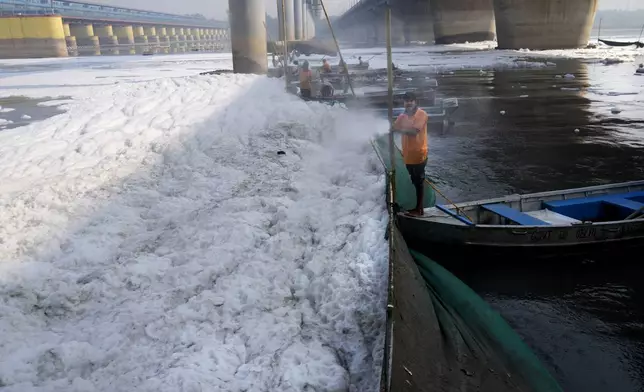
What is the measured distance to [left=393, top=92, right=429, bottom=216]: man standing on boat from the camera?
713 centimetres

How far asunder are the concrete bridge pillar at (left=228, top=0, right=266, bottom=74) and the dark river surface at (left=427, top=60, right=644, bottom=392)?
9721mm

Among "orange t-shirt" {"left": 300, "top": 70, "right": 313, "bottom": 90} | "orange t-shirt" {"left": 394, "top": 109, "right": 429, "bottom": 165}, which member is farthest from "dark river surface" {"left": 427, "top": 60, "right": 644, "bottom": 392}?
"orange t-shirt" {"left": 300, "top": 70, "right": 313, "bottom": 90}

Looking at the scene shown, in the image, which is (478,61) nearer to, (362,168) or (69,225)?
(362,168)

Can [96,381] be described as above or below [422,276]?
below

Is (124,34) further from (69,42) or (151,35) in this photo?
(69,42)

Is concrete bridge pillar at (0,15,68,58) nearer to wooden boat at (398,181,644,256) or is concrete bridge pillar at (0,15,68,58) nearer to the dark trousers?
the dark trousers

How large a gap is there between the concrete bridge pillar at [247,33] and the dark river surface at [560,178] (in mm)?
9721

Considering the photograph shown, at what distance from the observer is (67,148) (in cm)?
1034

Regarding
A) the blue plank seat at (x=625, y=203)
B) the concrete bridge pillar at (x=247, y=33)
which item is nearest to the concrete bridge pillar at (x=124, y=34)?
the concrete bridge pillar at (x=247, y=33)

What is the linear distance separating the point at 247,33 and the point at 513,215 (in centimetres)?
1882

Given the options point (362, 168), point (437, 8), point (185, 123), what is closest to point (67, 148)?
point (185, 123)

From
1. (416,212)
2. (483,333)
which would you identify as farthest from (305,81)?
(483,333)

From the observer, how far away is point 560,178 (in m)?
11.2

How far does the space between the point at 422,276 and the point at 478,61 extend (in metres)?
41.7
